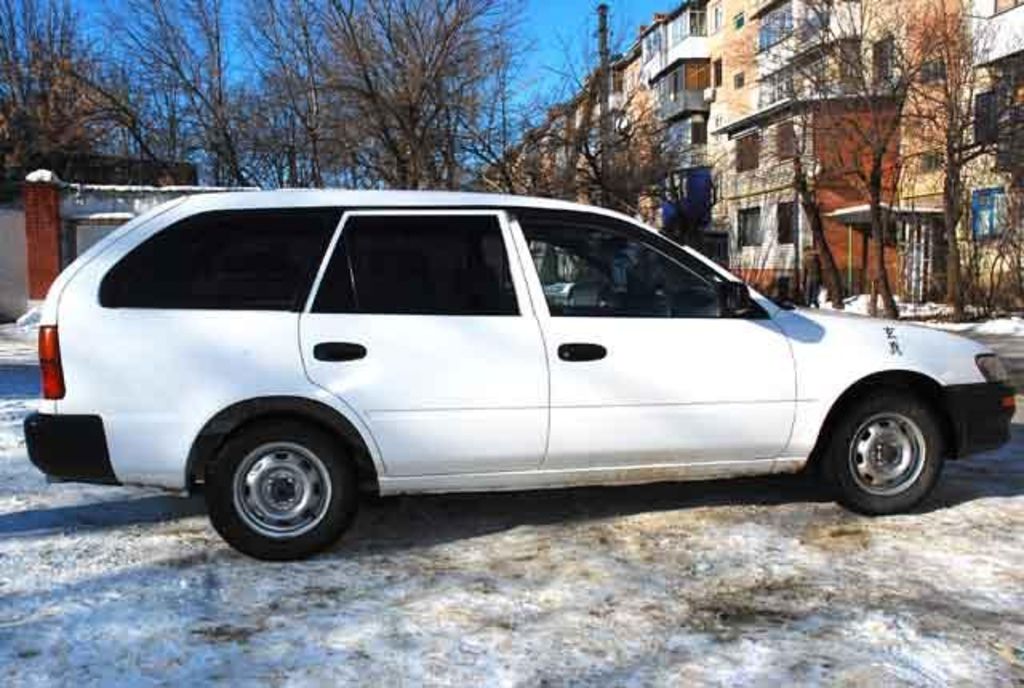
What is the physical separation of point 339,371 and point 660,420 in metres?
1.62

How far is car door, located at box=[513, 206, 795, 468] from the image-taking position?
4.50 m

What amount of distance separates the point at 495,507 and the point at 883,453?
219 centimetres

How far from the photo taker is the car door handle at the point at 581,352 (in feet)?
14.6

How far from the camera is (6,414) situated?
25.9ft

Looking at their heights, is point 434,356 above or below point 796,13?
below

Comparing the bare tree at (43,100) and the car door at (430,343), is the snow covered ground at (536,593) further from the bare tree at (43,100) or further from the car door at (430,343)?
the bare tree at (43,100)

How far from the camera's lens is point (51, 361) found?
4137 mm

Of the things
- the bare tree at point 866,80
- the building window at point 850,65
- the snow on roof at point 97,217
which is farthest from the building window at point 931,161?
the snow on roof at point 97,217

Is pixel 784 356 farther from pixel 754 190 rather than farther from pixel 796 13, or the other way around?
pixel 754 190

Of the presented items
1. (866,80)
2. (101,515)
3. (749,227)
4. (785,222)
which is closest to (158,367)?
(101,515)

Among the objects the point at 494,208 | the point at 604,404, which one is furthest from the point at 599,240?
the point at 604,404

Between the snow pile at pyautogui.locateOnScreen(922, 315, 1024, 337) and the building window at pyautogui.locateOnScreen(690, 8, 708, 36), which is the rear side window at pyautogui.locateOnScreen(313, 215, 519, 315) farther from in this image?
the building window at pyautogui.locateOnScreen(690, 8, 708, 36)

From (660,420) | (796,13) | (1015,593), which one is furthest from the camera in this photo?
(796,13)

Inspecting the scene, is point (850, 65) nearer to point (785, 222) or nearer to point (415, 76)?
point (415, 76)
